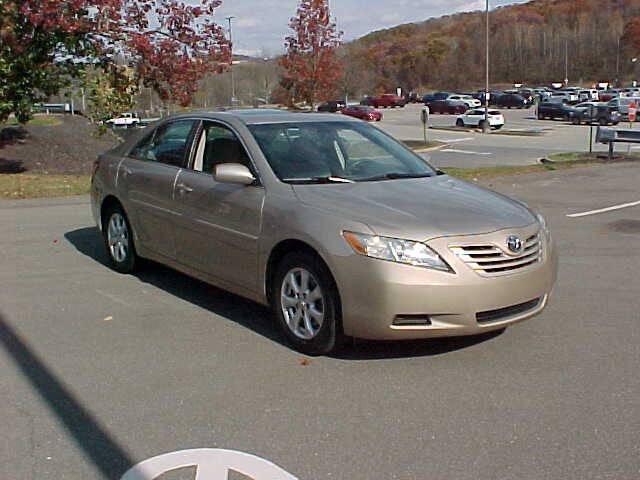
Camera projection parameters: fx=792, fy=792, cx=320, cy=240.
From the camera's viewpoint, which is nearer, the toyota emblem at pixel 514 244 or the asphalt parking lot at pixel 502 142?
the toyota emblem at pixel 514 244

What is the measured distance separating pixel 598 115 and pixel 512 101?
37499 mm

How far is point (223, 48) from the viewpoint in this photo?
1742cm

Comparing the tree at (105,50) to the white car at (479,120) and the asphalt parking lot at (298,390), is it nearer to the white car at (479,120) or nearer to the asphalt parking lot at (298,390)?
the asphalt parking lot at (298,390)

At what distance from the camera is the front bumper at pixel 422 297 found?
15.4 ft

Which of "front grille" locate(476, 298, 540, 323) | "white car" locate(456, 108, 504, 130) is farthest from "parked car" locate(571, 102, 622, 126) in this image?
"front grille" locate(476, 298, 540, 323)

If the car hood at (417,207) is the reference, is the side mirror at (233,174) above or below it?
above

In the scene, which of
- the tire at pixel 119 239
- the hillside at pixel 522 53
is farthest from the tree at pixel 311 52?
the hillside at pixel 522 53

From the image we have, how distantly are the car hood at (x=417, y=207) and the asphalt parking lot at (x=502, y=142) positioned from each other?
2025 cm

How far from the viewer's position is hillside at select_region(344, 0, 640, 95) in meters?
129

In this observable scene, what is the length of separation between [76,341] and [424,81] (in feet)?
434

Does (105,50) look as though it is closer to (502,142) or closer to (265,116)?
(265,116)

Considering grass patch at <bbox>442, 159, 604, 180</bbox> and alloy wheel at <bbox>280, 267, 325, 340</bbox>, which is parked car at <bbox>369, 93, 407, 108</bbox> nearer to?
grass patch at <bbox>442, 159, 604, 180</bbox>

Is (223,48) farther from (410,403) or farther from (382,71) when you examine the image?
(382,71)

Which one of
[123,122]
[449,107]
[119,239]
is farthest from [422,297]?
[449,107]
